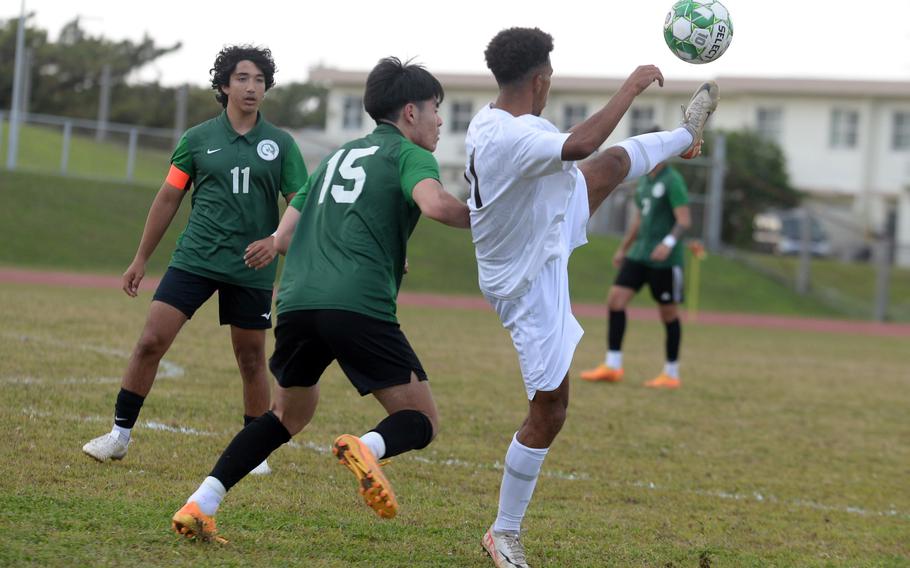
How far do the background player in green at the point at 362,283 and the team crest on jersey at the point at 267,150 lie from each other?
4.51 ft

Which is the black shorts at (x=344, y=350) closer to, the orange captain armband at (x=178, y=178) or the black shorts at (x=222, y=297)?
the black shorts at (x=222, y=297)

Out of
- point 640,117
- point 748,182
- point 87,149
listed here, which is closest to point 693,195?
point 748,182

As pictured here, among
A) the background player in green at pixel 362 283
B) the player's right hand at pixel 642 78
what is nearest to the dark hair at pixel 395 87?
the background player in green at pixel 362 283

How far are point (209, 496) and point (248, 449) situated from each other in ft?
0.77

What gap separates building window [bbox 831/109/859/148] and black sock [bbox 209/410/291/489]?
45847mm

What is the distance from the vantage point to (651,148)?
4.82 meters

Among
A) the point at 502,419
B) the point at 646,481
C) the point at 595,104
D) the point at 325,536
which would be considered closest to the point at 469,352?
the point at 502,419

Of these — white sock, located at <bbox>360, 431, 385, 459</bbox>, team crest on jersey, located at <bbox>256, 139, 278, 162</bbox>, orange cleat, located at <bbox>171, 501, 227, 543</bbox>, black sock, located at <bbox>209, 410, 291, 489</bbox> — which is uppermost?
team crest on jersey, located at <bbox>256, 139, 278, 162</bbox>

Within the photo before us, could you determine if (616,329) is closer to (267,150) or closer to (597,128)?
(267,150)

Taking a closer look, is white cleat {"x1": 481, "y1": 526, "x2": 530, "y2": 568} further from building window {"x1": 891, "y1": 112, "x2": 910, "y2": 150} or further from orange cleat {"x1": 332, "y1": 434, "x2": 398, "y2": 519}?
building window {"x1": 891, "y1": 112, "x2": 910, "y2": 150}

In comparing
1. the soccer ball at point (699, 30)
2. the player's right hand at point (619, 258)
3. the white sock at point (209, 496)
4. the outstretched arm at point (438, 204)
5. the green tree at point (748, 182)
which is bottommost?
the white sock at point (209, 496)

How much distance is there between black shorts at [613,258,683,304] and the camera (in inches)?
452

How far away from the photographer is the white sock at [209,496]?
4.61 m

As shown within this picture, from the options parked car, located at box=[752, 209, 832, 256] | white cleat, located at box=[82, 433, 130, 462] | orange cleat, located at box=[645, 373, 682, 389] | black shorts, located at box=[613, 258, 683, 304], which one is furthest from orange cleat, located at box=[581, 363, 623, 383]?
parked car, located at box=[752, 209, 832, 256]
